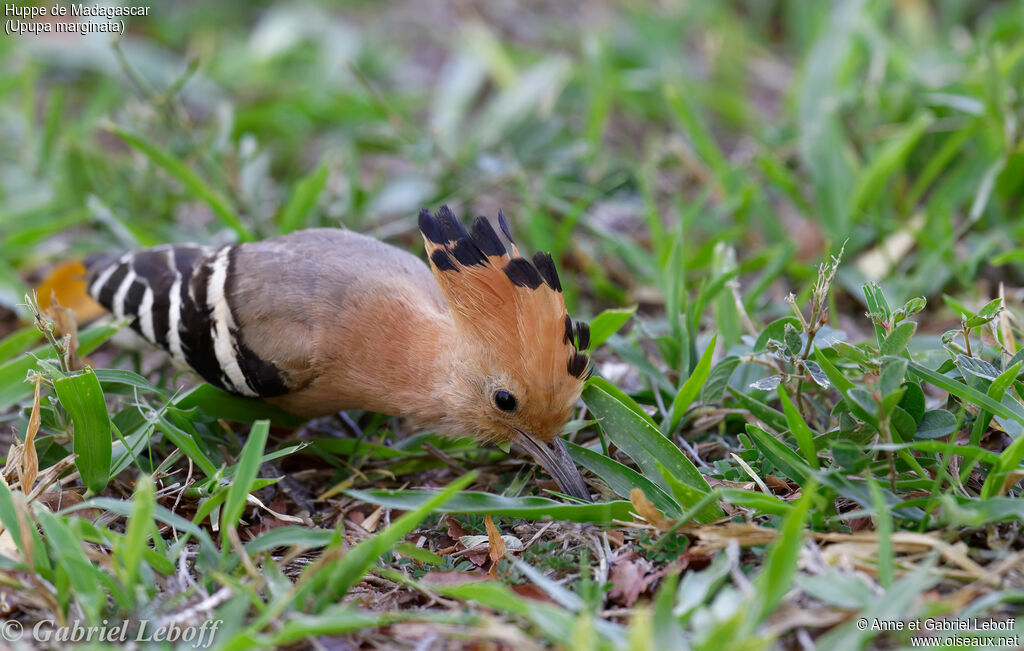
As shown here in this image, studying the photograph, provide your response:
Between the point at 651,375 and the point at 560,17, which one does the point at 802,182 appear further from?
the point at 560,17

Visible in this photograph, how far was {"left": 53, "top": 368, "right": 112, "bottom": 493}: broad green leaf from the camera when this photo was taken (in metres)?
2.57

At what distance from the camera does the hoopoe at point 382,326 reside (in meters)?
2.70

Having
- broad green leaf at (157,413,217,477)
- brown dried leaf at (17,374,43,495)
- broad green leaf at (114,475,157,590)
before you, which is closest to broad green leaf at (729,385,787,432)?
broad green leaf at (157,413,217,477)

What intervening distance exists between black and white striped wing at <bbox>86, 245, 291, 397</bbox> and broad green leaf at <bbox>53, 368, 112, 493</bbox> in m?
0.50

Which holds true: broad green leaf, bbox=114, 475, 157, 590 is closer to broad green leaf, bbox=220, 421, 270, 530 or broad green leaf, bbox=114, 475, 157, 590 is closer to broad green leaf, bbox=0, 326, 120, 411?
broad green leaf, bbox=220, 421, 270, 530

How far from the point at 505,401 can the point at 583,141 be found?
2333mm

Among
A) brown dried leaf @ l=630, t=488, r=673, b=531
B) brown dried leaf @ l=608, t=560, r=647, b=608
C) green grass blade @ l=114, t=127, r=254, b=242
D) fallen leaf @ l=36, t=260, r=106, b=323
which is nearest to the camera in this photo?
brown dried leaf @ l=608, t=560, r=647, b=608

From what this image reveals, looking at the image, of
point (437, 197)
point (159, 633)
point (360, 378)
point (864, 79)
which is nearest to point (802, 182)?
point (864, 79)

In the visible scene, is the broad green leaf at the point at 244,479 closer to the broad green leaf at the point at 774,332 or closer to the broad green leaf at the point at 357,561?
the broad green leaf at the point at 357,561

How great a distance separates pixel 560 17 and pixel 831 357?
4.52 m

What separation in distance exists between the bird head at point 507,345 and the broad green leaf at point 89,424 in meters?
1.05

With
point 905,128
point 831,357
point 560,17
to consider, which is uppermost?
point 560,17

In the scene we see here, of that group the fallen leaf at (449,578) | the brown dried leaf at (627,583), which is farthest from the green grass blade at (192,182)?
the brown dried leaf at (627,583)

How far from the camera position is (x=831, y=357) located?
108 inches
